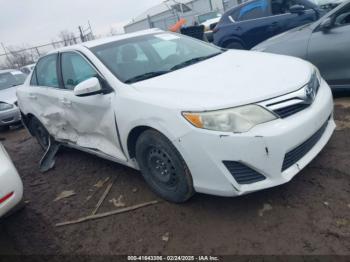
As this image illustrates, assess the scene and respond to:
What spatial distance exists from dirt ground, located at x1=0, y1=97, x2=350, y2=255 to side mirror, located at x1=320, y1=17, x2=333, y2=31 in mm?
1330

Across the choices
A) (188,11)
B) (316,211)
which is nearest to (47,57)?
(316,211)

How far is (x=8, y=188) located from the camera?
9.33 ft

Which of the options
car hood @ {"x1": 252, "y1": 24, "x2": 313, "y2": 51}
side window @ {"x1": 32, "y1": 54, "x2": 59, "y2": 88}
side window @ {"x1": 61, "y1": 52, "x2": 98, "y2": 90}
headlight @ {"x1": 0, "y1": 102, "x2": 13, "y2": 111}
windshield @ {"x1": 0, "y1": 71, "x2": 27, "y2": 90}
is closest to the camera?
side window @ {"x1": 61, "y1": 52, "x2": 98, "y2": 90}

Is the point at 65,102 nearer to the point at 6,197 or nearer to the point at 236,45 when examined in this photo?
the point at 6,197

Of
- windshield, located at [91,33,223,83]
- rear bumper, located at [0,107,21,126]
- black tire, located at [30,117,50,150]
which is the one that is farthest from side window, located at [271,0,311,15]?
rear bumper, located at [0,107,21,126]

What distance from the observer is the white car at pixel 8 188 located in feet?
9.20

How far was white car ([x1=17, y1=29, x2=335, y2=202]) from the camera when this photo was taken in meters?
→ 2.36

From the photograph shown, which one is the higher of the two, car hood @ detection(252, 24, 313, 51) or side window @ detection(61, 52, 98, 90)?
side window @ detection(61, 52, 98, 90)

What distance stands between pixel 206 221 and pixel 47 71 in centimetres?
311

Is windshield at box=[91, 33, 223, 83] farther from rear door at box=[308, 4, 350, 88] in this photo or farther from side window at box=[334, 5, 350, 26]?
side window at box=[334, 5, 350, 26]

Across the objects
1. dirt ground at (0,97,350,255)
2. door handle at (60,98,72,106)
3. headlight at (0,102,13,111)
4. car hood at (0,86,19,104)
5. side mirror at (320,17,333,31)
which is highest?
side mirror at (320,17,333,31)

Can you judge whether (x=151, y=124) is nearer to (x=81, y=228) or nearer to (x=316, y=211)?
(x=81, y=228)

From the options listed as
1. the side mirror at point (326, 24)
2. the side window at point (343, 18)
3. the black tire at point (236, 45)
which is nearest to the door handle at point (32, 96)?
the side mirror at point (326, 24)

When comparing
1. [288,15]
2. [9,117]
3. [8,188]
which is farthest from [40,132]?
[288,15]
